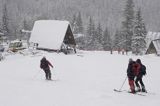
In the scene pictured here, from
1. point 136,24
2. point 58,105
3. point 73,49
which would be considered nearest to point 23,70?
point 58,105

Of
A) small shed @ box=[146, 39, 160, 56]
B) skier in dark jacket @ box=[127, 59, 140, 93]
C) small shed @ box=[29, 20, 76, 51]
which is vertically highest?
skier in dark jacket @ box=[127, 59, 140, 93]

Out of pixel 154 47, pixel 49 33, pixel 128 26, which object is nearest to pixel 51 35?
pixel 49 33

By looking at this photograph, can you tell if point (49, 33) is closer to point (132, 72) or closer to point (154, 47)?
point (154, 47)

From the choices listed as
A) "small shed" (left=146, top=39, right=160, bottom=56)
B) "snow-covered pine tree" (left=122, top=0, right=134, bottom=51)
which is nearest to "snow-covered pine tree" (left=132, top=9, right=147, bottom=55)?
"small shed" (left=146, top=39, right=160, bottom=56)

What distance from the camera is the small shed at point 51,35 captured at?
4769cm

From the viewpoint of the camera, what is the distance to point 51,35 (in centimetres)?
4891

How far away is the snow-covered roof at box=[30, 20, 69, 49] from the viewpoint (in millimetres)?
47812

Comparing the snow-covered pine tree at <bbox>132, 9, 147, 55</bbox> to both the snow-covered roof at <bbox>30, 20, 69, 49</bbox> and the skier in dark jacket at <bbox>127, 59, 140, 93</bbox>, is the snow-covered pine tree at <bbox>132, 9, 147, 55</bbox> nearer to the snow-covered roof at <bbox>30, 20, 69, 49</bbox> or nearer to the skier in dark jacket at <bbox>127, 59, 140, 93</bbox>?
the snow-covered roof at <bbox>30, 20, 69, 49</bbox>

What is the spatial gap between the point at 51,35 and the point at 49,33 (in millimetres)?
679

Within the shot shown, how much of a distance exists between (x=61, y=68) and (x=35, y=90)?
14130 mm

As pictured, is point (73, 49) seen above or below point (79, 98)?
below

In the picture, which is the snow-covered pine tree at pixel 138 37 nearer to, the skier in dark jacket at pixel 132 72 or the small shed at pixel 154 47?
the small shed at pixel 154 47

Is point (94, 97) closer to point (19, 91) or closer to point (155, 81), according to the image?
point (19, 91)

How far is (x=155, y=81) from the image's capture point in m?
24.9
